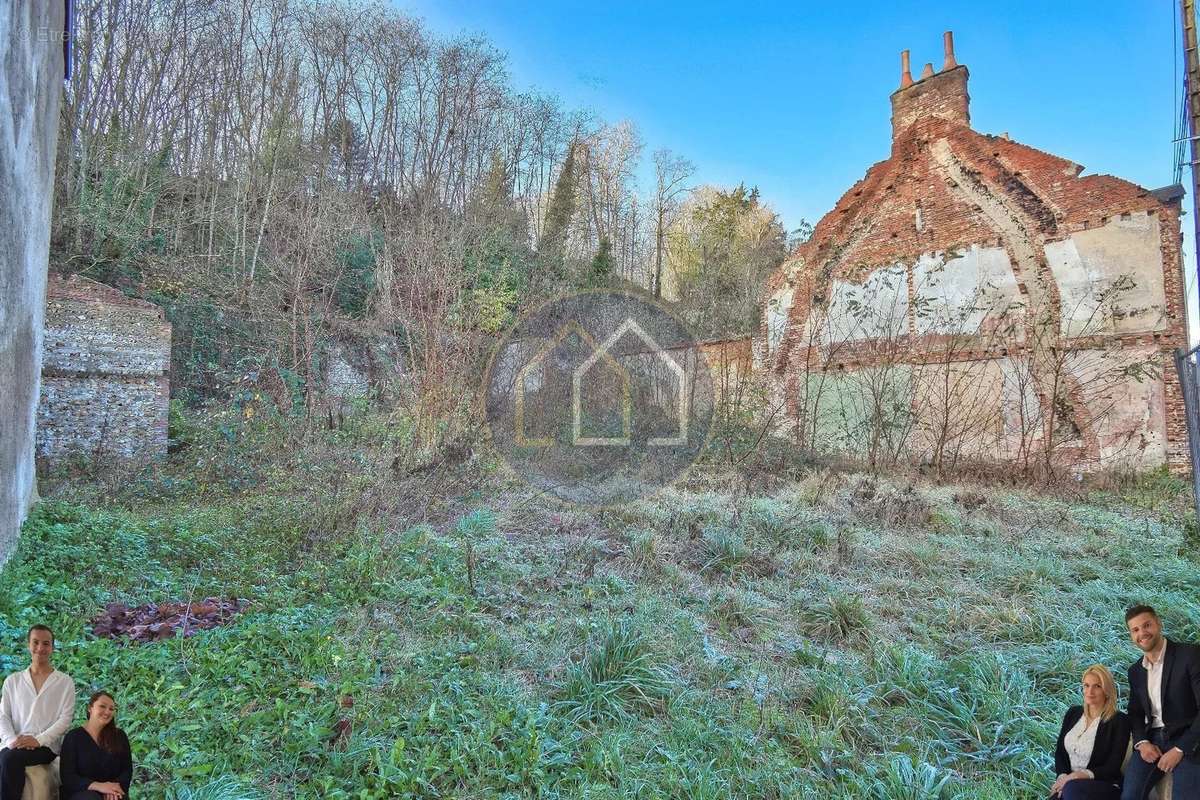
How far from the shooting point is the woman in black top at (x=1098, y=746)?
74.6 inches

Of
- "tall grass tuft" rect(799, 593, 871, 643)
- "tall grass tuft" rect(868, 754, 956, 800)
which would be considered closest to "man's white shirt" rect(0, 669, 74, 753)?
"tall grass tuft" rect(868, 754, 956, 800)

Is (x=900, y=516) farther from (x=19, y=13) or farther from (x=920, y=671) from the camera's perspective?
(x=19, y=13)

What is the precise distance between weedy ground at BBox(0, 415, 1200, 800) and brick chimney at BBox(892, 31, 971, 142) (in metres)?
9.20

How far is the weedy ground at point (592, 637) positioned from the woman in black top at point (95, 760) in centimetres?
44

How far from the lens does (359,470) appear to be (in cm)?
713

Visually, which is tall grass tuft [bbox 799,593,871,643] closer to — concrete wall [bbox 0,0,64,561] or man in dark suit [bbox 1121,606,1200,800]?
man in dark suit [bbox 1121,606,1200,800]

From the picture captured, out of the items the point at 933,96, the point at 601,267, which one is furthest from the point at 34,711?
the point at 601,267

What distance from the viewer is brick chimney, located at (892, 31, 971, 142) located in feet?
40.4

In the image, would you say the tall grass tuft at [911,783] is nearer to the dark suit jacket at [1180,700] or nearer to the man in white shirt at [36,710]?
the dark suit jacket at [1180,700]

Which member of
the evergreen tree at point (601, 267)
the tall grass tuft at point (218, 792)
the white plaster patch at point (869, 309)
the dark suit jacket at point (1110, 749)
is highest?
the evergreen tree at point (601, 267)

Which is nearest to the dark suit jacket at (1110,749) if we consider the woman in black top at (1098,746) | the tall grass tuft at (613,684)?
the woman in black top at (1098,746)

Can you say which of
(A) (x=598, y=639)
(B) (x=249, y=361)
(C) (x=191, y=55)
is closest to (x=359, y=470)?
(A) (x=598, y=639)

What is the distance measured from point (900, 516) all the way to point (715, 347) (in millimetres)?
7579

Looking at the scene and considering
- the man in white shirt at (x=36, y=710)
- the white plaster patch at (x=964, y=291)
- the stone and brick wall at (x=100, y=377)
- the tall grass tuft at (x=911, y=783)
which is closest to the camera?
the man in white shirt at (x=36, y=710)
